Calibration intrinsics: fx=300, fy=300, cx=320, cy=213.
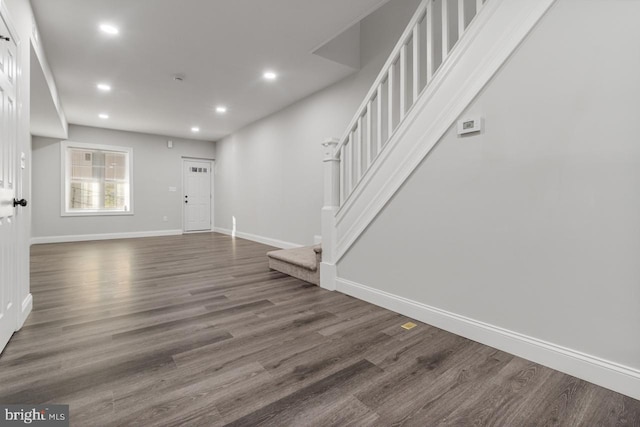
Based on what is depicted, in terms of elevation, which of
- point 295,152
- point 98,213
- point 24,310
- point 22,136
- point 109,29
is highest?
point 109,29

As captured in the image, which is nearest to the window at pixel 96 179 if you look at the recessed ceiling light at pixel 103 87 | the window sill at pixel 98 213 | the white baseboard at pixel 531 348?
the window sill at pixel 98 213

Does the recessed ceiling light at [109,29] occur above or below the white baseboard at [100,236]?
above

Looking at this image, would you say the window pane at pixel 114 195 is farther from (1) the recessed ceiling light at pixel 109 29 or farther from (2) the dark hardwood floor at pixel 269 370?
(1) the recessed ceiling light at pixel 109 29

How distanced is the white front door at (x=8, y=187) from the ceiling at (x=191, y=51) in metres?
1.19

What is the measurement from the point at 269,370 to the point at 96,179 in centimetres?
749

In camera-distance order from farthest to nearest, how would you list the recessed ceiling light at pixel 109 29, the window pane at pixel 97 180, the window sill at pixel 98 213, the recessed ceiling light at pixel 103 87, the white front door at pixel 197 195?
the white front door at pixel 197 195 < the window pane at pixel 97 180 < the window sill at pixel 98 213 < the recessed ceiling light at pixel 103 87 < the recessed ceiling light at pixel 109 29

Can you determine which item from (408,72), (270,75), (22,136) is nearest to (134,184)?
(270,75)

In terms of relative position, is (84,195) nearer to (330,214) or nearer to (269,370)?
(330,214)

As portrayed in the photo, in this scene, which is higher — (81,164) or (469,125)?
(81,164)

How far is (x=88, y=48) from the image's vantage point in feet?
11.1

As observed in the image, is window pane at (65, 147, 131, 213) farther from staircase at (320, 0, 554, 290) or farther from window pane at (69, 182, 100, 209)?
staircase at (320, 0, 554, 290)

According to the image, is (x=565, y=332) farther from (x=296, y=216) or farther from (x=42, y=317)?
(x=296, y=216)

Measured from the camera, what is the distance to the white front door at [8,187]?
1.78m

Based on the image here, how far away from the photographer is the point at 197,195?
8211 millimetres
